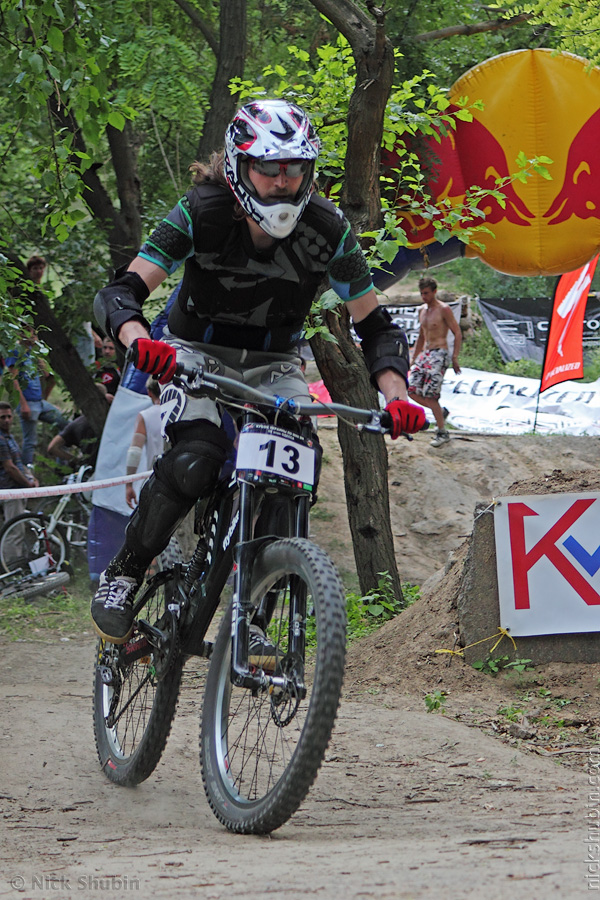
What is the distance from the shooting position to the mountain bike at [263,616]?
2.69m

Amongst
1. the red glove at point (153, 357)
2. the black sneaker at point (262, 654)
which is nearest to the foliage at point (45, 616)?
the black sneaker at point (262, 654)

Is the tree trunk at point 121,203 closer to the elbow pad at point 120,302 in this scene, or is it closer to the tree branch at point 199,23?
the tree branch at point 199,23

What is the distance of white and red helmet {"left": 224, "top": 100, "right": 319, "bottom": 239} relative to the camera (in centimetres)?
308

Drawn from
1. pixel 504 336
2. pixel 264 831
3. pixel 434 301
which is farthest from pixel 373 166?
pixel 504 336

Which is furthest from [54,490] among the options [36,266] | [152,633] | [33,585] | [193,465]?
[36,266]

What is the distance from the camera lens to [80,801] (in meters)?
3.52

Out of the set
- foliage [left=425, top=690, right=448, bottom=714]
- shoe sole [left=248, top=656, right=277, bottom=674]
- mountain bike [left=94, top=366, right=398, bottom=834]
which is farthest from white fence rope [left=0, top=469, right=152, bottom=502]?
shoe sole [left=248, top=656, right=277, bottom=674]

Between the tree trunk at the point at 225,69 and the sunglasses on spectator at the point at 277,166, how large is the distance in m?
7.25

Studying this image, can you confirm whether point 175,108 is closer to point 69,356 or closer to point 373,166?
point 69,356

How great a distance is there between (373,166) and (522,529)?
3078mm

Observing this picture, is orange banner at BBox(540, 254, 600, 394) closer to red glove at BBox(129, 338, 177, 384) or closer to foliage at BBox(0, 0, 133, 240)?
foliage at BBox(0, 0, 133, 240)

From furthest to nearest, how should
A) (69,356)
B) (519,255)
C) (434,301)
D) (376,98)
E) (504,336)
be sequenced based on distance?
(504,336) < (434,301) < (69,356) < (519,255) < (376,98)

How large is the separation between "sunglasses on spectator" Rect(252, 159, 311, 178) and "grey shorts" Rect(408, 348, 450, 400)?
985cm

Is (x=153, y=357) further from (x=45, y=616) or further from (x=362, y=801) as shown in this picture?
(x=45, y=616)
